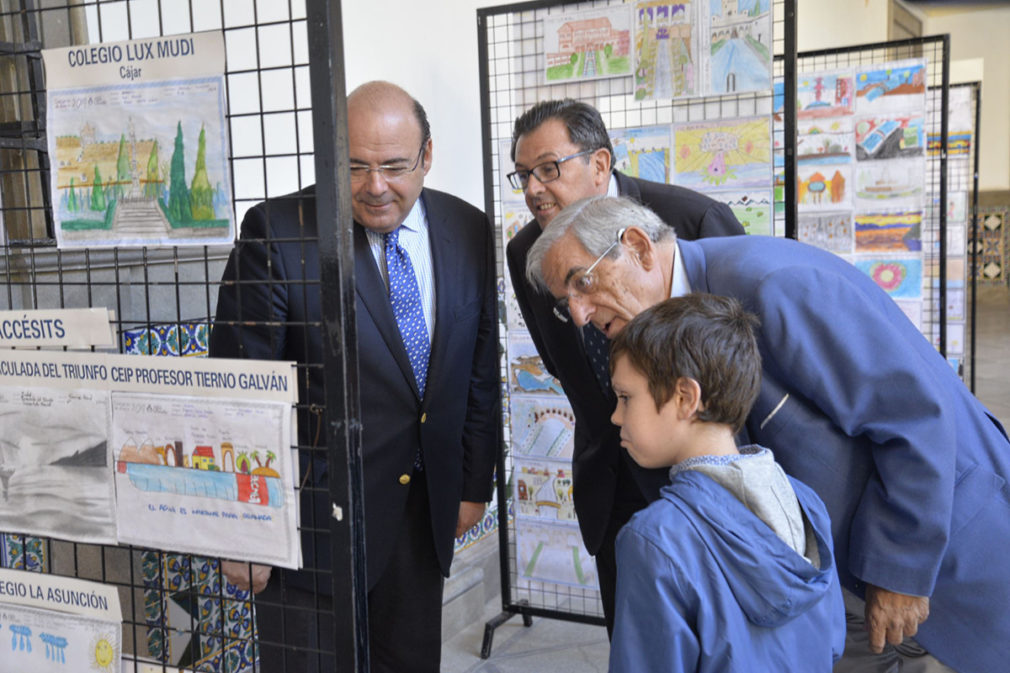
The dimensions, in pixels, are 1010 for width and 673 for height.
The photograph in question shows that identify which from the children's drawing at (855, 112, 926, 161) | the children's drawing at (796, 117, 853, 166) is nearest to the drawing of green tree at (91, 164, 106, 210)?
the children's drawing at (796, 117, 853, 166)

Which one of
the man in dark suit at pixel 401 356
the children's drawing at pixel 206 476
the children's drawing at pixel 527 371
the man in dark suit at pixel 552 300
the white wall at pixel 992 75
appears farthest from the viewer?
the white wall at pixel 992 75

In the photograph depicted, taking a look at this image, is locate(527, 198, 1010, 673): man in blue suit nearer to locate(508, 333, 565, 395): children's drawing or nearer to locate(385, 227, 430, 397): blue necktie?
locate(385, 227, 430, 397): blue necktie

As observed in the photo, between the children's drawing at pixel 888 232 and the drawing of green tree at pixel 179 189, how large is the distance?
3939 mm

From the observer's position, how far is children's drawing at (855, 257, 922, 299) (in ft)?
14.6

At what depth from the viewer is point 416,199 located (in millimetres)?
1924

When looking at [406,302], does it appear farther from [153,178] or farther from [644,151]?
[644,151]

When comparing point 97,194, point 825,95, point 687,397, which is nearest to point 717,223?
point 687,397

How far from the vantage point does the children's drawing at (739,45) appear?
8.59ft

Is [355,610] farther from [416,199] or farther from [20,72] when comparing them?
[20,72]

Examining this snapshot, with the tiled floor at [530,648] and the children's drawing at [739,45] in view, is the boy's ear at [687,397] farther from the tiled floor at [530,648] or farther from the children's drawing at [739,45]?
the tiled floor at [530,648]

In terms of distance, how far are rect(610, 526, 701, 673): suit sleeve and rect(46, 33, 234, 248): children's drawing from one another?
0.67 meters

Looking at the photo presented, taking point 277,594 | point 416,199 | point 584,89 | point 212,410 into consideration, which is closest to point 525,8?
point 584,89

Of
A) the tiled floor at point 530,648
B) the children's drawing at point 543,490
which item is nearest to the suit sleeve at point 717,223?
the children's drawing at point 543,490

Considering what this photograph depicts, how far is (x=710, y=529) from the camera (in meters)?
1.27
